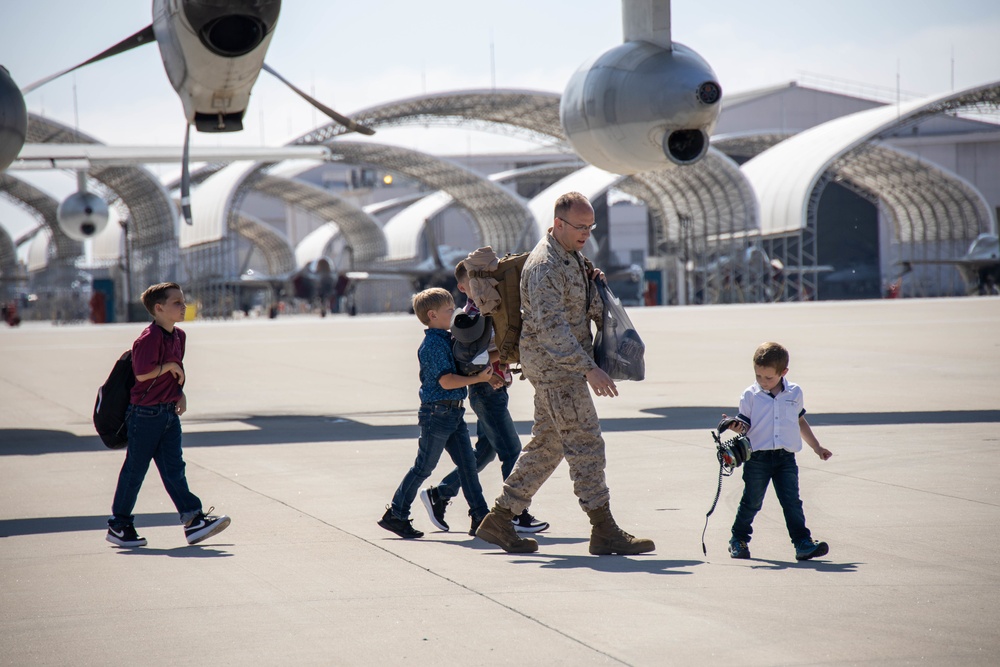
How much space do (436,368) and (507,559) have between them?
49.5 inches

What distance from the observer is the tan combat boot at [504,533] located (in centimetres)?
590

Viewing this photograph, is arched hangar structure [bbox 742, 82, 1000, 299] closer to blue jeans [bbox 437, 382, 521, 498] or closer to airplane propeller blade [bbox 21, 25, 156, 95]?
airplane propeller blade [bbox 21, 25, 156, 95]

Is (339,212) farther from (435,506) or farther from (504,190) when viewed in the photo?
(435,506)

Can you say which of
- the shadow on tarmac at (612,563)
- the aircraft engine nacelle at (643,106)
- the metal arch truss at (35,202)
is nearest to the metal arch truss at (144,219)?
the metal arch truss at (35,202)

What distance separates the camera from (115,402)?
21.4 ft

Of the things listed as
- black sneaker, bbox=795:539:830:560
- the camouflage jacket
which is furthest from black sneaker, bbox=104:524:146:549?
black sneaker, bbox=795:539:830:560

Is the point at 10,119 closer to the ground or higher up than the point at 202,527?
higher up

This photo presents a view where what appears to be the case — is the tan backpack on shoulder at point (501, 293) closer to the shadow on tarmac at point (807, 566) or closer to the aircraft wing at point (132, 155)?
the shadow on tarmac at point (807, 566)

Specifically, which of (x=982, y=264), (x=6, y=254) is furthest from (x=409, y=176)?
(x=6, y=254)

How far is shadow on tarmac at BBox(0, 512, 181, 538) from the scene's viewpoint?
22.1ft

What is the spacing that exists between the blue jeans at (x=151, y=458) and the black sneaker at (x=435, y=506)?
4.45 ft

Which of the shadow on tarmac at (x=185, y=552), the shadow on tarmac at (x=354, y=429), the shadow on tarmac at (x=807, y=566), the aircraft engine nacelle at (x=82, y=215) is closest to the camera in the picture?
the shadow on tarmac at (x=807, y=566)

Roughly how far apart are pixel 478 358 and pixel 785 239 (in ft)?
187

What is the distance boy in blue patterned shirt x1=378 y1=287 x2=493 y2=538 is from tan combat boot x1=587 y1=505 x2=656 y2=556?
0.95m
